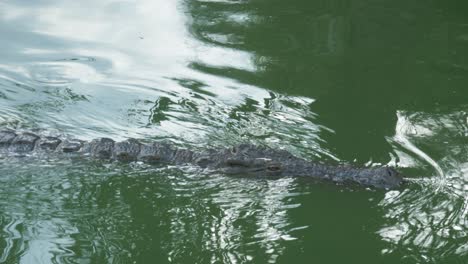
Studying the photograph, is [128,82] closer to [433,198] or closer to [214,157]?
[214,157]

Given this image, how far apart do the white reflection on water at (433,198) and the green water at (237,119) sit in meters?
0.02

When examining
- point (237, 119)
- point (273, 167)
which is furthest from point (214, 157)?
point (237, 119)

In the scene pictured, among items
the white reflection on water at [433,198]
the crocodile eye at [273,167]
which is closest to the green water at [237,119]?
the white reflection on water at [433,198]

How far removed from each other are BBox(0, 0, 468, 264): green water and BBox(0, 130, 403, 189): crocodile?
0.09m

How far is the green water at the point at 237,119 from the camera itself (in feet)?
17.3

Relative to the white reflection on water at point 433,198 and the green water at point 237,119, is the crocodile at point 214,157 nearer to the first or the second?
the green water at point 237,119

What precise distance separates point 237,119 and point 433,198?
2.17 m

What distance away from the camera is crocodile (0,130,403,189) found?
5.83 metres

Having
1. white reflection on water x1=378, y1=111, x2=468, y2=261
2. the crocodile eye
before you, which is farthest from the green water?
the crocodile eye

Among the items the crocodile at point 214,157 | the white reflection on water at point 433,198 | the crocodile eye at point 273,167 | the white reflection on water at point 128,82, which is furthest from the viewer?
the white reflection on water at point 128,82

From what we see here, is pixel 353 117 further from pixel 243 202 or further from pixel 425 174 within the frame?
pixel 243 202

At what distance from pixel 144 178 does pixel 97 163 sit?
49 cm

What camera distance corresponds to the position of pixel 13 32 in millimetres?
9289

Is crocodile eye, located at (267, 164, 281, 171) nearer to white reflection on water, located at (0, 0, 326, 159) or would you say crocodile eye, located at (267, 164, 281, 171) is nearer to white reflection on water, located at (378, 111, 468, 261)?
white reflection on water, located at (0, 0, 326, 159)
